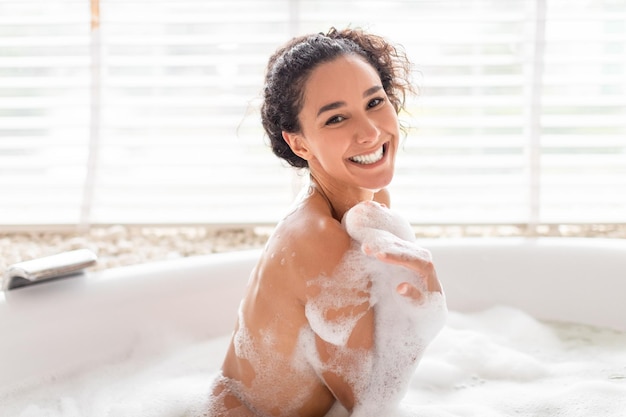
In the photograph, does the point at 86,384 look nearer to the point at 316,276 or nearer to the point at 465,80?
the point at 316,276

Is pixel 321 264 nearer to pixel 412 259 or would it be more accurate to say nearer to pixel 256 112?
pixel 412 259

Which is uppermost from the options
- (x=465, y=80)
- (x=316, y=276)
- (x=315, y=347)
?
(x=465, y=80)

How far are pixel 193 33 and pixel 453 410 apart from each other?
1.91 meters

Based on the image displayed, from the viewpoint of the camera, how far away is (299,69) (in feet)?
4.95

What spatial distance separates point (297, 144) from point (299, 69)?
15 centimetres

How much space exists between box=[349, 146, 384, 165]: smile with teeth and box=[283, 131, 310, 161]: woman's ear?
0.10 metres

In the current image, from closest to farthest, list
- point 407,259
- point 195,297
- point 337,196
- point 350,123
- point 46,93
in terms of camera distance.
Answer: point 407,259, point 350,123, point 337,196, point 195,297, point 46,93

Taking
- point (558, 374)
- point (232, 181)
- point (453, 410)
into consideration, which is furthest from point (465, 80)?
point (453, 410)

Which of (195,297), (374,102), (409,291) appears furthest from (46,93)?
(409,291)

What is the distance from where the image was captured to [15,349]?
1.82 metres

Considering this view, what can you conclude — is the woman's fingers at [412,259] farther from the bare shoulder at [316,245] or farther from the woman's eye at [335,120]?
the woman's eye at [335,120]

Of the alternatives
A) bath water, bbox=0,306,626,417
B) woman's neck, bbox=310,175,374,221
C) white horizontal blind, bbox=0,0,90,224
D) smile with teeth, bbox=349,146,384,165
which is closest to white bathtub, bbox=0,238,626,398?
bath water, bbox=0,306,626,417

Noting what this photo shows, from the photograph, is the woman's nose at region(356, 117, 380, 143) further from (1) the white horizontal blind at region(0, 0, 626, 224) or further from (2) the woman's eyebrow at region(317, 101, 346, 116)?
(1) the white horizontal blind at region(0, 0, 626, 224)

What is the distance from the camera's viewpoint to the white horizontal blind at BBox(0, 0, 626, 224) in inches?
120
